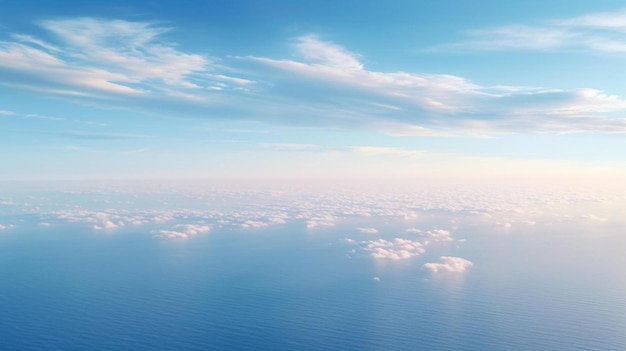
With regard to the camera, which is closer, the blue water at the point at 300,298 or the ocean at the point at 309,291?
the blue water at the point at 300,298

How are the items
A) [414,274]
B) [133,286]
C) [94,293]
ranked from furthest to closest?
1. [414,274]
2. [133,286]
3. [94,293]

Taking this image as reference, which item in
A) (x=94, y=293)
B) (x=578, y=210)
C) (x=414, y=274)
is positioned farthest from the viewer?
(x=578, y=210)

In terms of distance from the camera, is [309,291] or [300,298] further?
[309,291]

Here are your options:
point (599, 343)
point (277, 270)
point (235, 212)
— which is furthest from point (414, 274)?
point (235, 212)

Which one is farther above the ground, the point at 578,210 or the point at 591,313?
the point at 578,210

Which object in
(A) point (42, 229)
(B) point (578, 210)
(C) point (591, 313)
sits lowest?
(A) point (42, 229)

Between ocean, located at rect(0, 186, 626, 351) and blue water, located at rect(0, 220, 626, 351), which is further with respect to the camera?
ocean, located at rect(0, 186, 626, 351)

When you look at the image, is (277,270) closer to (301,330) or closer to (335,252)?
(335,252)

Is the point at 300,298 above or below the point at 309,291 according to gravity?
below
